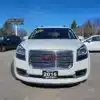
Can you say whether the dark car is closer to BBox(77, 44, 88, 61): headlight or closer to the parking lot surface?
the parking lot surface

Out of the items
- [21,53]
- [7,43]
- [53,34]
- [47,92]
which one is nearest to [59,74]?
[47,92]

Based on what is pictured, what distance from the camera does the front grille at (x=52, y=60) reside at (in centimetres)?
557

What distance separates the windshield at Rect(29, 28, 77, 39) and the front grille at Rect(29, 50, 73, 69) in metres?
1.78

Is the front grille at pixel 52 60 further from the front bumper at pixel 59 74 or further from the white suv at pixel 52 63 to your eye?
the front bumper at pixel 59 74

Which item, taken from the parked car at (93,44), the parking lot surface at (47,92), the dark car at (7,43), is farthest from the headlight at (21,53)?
the dark car at (7,43)

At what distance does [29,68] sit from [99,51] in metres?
14.6

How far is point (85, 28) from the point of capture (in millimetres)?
100438

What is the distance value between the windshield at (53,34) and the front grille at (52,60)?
1784mm

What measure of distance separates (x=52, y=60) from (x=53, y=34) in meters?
2.05

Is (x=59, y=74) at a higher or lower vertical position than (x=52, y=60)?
lower

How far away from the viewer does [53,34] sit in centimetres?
748

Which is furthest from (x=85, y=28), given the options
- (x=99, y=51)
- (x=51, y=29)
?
(x=51, y=29)

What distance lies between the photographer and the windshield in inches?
290

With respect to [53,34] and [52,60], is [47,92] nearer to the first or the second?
[52,60]
